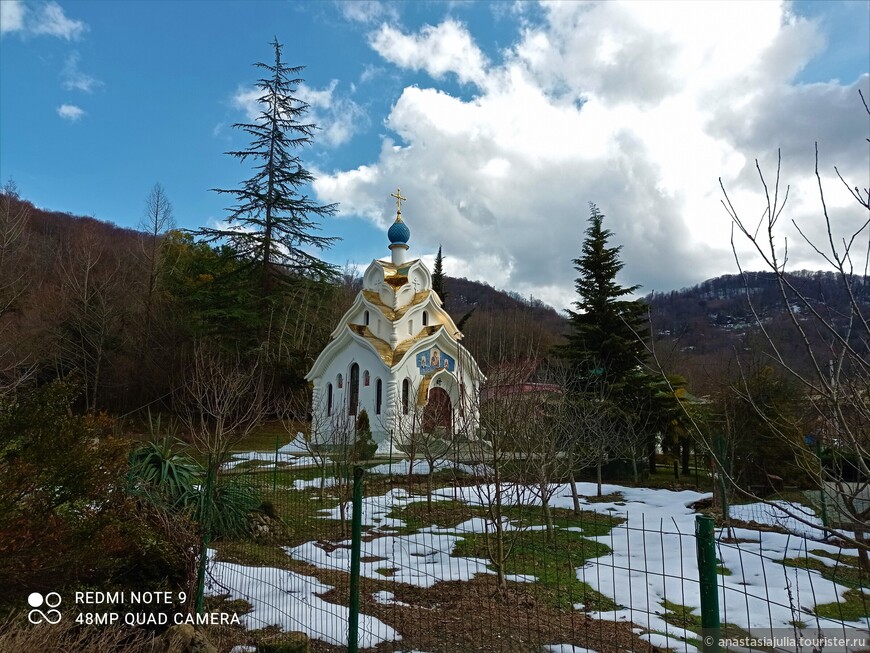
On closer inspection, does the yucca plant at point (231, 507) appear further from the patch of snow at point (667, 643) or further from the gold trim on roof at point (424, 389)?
the gold trim on roof at point (424, 389)

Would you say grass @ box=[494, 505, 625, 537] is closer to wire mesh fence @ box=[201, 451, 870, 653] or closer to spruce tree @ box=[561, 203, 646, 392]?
wire mesh fence @ box=[201, 451, 870, 653]

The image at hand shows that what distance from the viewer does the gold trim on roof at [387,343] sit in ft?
73.0

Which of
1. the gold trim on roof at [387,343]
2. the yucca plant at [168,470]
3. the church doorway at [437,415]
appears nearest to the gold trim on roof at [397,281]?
the gold trim on roof at [387,343]

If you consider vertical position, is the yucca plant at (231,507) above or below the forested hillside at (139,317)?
below

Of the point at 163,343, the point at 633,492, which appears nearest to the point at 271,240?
the point at 163,343

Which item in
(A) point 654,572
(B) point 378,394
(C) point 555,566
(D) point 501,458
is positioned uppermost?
(B) point 378,394

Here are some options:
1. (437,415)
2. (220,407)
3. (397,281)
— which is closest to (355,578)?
(220,407)

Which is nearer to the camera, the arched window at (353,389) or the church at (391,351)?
the church at (391,351)

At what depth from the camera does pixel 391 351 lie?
2275 centimetres

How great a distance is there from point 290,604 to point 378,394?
55.6 feet

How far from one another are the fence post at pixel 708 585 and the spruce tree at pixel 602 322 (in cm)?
1674

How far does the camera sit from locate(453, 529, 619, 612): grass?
19.4 ft

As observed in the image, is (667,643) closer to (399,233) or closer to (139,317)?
(399,233)

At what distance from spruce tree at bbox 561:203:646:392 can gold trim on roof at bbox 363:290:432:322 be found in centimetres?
666
